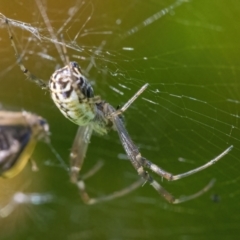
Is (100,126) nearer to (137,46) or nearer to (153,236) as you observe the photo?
(137,46)

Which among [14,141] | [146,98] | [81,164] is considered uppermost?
[14,141]

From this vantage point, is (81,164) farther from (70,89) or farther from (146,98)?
(70,89)

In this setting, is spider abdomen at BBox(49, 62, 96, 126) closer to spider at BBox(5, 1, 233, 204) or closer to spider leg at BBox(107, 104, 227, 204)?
spider at BBox(5, 1, 233, 204)

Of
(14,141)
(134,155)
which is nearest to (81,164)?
(134,155)

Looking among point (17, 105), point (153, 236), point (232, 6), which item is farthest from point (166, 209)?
point (232, 6)

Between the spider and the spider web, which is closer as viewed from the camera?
the spider

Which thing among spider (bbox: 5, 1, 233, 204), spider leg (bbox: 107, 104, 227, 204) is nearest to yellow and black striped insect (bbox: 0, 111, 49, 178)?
spider (bbox: 5, 1, 233, 204)
